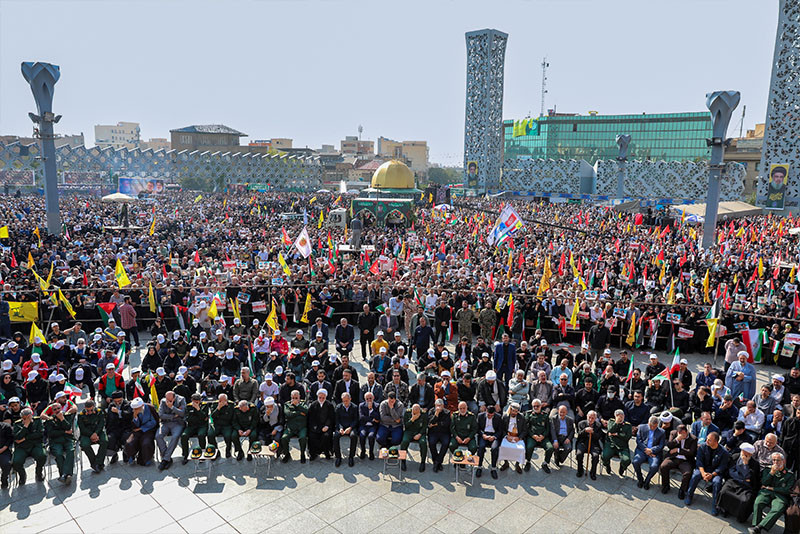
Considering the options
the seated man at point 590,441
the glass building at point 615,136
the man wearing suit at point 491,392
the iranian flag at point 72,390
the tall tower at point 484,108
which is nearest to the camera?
the seated man at point 590,441

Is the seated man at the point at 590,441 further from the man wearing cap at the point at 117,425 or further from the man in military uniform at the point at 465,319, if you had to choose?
the man wearing cap at the point at 117,425

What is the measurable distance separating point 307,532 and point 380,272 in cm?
1376

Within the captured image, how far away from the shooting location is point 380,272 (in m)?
20.8

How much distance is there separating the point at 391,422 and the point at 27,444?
5436 millimetres

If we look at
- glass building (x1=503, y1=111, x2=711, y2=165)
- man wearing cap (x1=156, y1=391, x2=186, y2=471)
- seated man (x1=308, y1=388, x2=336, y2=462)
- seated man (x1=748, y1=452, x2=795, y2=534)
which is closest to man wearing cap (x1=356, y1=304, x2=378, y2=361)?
seated man (x1=308, y1=388, x2=336, y2=462)

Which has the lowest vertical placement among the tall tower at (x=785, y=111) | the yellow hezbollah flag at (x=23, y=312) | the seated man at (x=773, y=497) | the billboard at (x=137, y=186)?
the seated man at (x=773, y=497)

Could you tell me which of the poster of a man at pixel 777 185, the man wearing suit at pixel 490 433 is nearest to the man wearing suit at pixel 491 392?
the man wearing suit at pixel 490 433

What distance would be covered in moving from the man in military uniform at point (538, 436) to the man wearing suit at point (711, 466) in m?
2.01

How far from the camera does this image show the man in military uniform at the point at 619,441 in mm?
9055

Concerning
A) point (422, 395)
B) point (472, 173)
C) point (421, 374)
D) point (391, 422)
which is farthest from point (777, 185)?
point (391, 422)

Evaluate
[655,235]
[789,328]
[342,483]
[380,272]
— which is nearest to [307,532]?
[342,483]

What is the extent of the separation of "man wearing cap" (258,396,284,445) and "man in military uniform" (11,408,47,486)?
3.17 m

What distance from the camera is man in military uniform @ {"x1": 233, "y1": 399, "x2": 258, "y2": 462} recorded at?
9.45 meters

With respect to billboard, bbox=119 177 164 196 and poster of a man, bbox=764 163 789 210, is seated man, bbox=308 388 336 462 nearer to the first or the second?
poster of a man, bbox=764 163 789 210
